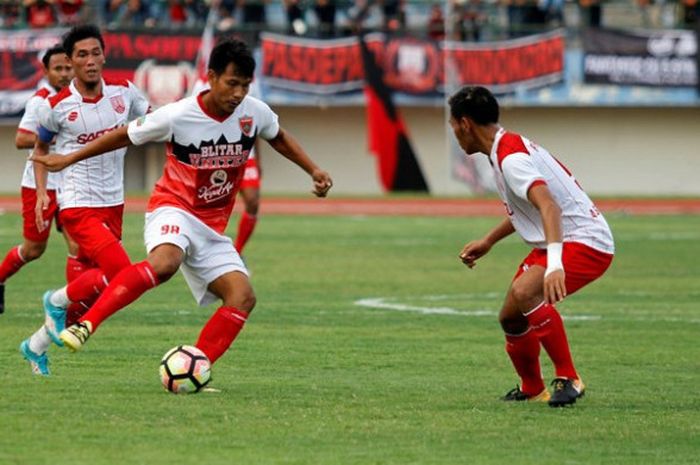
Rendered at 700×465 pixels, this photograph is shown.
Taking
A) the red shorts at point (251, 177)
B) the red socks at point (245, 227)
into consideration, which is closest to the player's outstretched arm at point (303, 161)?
the red shorts at point (251, 177)

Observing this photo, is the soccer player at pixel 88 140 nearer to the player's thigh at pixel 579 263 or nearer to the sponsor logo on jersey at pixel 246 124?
the sponsor logo on jersey at pixel 246 124

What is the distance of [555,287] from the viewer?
348 inches

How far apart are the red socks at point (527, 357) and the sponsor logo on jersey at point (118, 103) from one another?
11.8 feet

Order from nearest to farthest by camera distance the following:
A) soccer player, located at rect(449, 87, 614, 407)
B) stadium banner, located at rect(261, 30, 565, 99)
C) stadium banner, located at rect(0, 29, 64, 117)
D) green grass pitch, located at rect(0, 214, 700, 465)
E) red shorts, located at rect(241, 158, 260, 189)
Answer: green grass pitch, located at rect(0, 214, 700, 465)
soccer player, located at rect(449, 87, 614, 407)
red shorts, located at rect(241, 158, 260, 189)
stadium banner, located at rect(0, 29, 64, 117)
stadium banner, located at rect(261, 30, 565, 99)

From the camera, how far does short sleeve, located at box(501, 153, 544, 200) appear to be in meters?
9.24

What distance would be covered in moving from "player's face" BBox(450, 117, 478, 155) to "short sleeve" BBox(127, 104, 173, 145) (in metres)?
1.71

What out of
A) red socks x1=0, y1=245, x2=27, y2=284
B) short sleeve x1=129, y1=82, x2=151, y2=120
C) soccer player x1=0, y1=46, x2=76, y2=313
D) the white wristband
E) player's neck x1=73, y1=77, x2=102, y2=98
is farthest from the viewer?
red socks x1=0, y1=245, x2=27, y2=284

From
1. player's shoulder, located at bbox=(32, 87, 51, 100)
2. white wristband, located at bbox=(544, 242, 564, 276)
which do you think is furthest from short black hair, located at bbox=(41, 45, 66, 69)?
white wristband, located at bbox=(544, 242, 564, 276)

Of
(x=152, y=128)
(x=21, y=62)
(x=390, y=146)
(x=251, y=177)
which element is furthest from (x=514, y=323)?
(x=390, y=146)

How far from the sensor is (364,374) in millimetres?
11188

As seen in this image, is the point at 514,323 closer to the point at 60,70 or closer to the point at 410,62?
the point at 60,70

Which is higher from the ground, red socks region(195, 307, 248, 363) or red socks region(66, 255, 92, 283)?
red socks region(195, 307, 248, 363)

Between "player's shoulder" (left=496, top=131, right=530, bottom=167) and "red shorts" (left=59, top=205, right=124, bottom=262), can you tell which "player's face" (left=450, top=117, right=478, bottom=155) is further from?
"red shorts" (left=59, top=205, right=124, bottom=262)

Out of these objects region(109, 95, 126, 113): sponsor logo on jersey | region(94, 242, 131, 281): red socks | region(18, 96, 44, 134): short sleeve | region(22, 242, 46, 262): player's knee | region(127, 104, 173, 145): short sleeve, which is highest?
region(127, 104, 173, 145): short sleeve
